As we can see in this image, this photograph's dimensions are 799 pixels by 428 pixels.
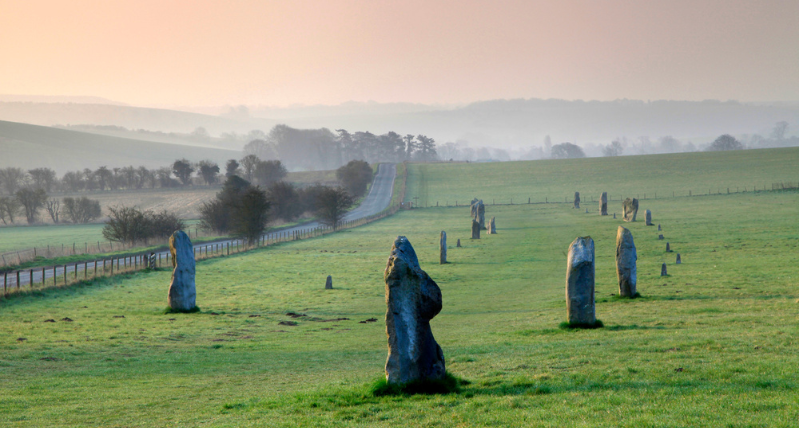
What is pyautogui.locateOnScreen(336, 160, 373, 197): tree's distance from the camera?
414ft

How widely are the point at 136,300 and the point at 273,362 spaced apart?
16336 millimetres

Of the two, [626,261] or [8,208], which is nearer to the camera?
[626,261]

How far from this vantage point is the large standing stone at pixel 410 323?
10.6m

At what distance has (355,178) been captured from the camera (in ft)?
423

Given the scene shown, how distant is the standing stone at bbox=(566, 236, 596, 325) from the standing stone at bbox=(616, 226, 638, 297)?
5673 millimetres

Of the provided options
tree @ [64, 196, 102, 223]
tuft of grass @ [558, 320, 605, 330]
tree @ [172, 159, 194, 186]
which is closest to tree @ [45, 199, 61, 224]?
tree @ [64, 196, 102, 223]

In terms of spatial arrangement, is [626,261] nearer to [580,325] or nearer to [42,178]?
[580,325]

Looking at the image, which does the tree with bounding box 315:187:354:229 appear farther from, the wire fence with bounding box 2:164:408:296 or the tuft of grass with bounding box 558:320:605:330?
the tuft of grass with bounding box 558:320:605:330

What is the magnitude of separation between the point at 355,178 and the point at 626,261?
108283 mm

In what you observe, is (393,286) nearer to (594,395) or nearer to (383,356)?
(594,395)

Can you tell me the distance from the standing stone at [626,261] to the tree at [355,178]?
100372mm

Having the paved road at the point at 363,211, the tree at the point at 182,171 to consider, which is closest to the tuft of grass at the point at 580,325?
the paved road at the point at 363,211

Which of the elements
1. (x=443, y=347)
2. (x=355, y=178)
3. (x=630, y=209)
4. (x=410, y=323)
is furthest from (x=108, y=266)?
(x=355, y=178)

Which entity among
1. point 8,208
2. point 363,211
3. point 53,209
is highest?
point 8,208
